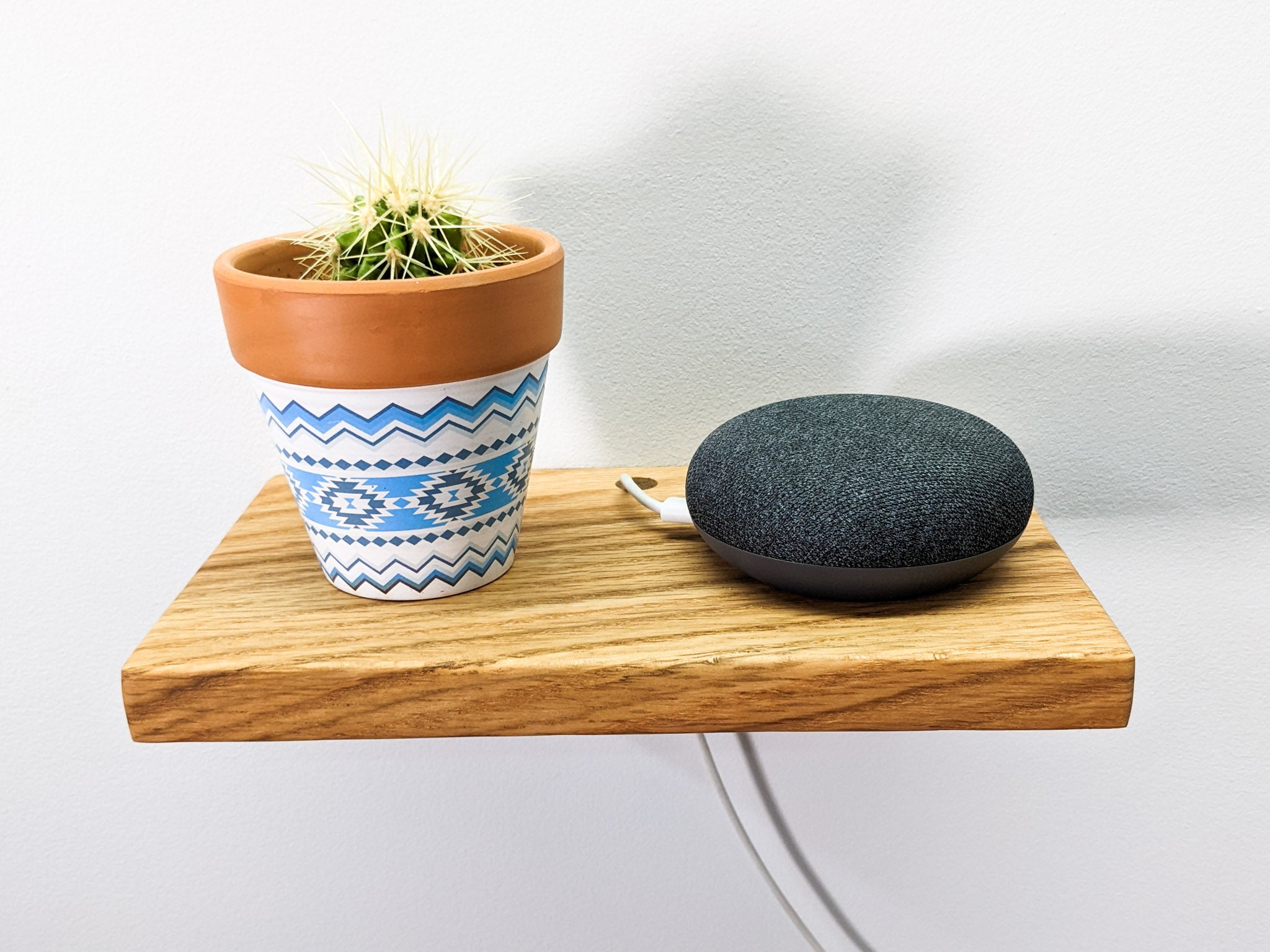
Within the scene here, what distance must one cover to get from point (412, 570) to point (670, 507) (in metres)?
0.12

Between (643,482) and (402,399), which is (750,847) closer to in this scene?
(643,482)

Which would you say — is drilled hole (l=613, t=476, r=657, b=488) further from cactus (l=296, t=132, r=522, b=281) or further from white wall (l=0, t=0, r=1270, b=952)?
cactus (l=296, t=132, r=522, b=281)

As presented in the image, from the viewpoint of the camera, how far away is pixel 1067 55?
471 mm

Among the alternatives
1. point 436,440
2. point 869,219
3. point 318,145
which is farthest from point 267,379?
point 869,219

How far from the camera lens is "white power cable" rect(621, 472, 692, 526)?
1.48 feet

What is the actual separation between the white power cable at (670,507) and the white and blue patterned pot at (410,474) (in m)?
0.07

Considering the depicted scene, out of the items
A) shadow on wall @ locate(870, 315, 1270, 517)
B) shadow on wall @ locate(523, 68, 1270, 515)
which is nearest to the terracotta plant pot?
shadow on wall @ locate(523, 68, 1270, 515)

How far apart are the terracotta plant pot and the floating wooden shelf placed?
29mm

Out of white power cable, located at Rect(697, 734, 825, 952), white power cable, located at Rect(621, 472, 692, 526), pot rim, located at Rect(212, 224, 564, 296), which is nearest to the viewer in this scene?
pot rim, located at Rect(212, 224, 564, 296)

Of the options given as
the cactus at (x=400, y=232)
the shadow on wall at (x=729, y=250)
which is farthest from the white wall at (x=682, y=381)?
the cactus at (x=400, y=232)

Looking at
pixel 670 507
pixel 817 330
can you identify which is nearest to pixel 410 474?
pixel 670 507

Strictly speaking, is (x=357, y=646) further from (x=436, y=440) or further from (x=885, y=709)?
(x=885, y=709)

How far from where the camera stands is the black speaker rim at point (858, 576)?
0.37m

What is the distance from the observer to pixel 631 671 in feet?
1.16
